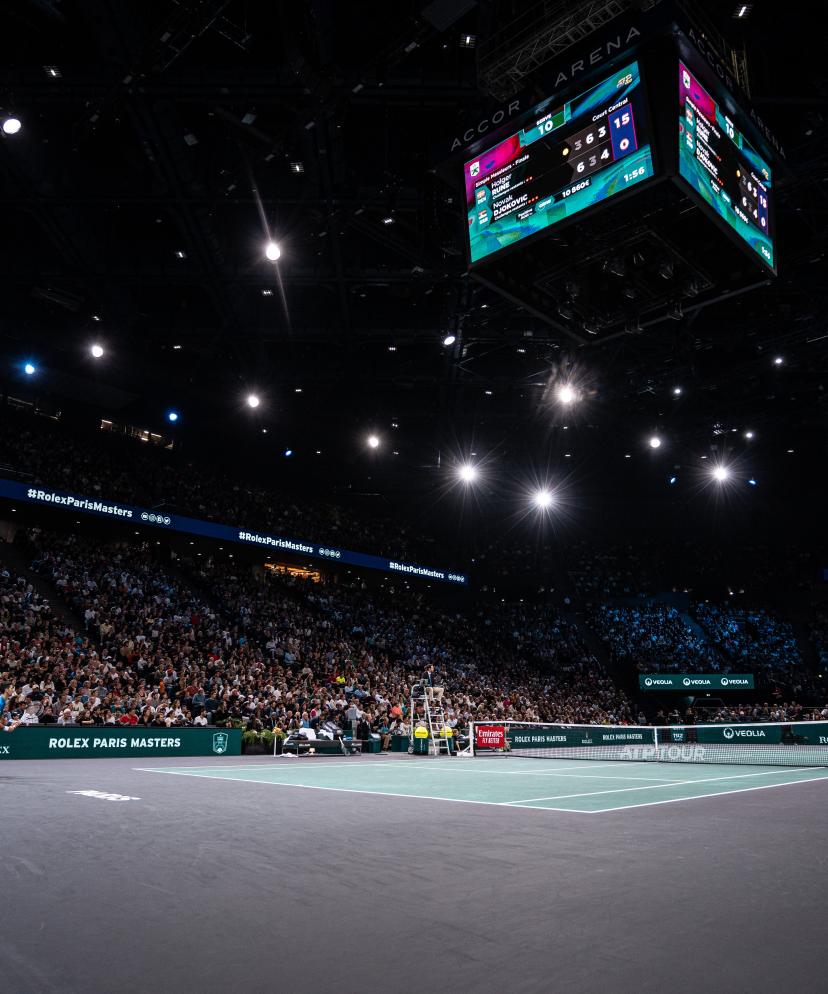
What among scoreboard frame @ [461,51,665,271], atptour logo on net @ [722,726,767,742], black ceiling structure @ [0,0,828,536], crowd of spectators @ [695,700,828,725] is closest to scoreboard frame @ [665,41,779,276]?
scoreboard frame @ [461,51,665,271]

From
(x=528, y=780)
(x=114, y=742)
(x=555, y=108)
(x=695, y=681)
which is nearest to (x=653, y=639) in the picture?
(x=695, y=681)

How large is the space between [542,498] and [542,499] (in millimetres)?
143

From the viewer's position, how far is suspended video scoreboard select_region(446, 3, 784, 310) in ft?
29.8

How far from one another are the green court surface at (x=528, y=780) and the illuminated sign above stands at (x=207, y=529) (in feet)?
56.3

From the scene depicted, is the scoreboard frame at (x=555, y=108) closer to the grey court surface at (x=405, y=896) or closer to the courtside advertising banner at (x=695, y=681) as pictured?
the grey court surface at (x=405, y=896)

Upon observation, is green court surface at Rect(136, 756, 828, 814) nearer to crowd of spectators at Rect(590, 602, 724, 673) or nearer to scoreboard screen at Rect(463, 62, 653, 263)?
scoreboard screen at Rect(463, 62, 653, 263)

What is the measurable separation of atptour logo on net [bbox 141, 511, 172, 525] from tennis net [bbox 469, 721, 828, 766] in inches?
666

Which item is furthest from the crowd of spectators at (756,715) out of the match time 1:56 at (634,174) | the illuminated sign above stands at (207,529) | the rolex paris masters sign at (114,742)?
the match time 1:56 at (634,174)

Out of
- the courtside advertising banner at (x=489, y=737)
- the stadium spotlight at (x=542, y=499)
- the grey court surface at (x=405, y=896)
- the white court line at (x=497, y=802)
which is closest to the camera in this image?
the grey court surface at (x=405, y=896)

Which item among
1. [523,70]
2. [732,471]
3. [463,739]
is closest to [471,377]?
[463,739]

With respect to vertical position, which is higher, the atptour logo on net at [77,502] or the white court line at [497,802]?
the atptour logo on net at [77,502]

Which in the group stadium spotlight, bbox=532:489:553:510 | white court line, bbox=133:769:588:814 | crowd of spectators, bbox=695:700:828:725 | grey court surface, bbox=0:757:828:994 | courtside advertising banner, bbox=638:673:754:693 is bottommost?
crowd of spectators, bbox=695:700:828:725

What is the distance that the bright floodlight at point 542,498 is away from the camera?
4693cm

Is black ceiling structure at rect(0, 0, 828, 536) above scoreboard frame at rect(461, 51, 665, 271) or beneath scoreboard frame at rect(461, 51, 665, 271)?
above
